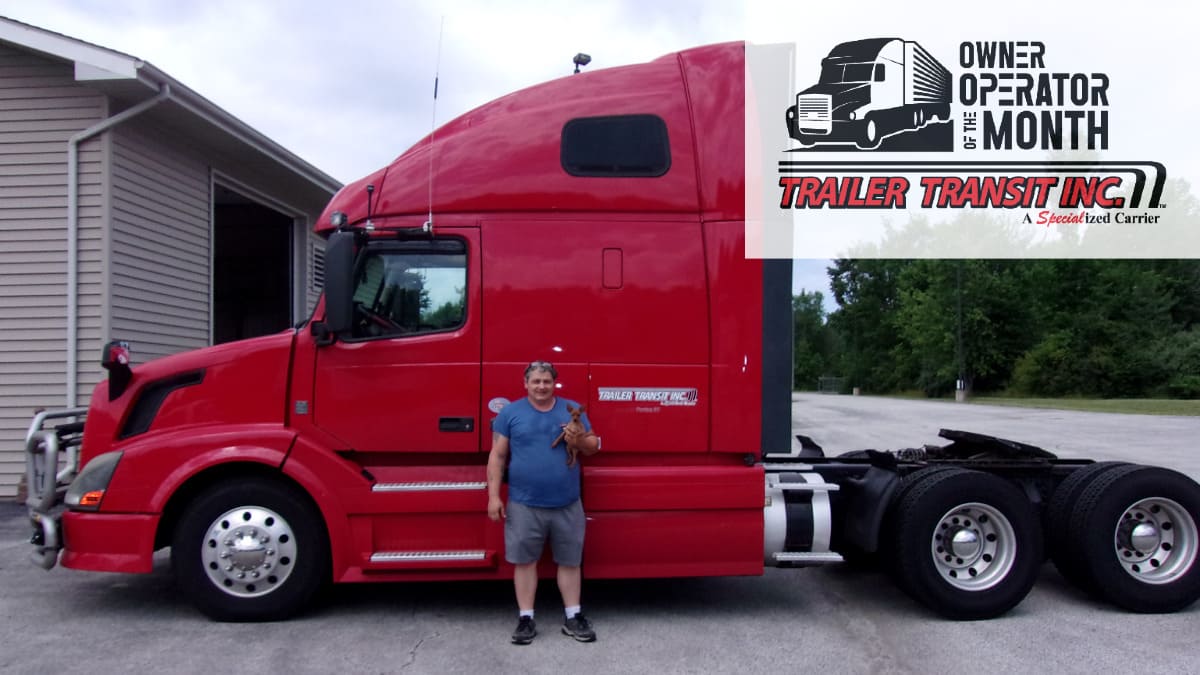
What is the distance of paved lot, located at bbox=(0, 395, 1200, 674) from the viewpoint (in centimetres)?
486

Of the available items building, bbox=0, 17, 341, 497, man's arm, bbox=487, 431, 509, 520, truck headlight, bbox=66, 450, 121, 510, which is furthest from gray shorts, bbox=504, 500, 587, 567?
building, bbox=0, 17, 341, 497

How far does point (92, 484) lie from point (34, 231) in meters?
5.29

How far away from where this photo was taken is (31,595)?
20.5 ft

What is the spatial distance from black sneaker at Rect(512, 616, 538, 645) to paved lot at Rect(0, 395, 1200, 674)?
7 centimetres

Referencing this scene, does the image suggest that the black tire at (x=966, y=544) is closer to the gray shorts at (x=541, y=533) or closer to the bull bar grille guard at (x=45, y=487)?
the gray shorts at (x=541, y=533)

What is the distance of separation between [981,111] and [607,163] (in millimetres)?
5237

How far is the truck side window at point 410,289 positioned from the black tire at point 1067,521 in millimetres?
4407

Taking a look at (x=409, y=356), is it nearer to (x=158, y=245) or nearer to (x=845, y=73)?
(x=845, y=73)

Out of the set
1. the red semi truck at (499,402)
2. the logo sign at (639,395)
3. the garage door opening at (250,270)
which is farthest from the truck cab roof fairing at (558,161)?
the garage door opening at (250,270)

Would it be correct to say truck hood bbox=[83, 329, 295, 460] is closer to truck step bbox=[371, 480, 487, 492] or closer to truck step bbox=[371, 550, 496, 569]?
truck step bbox=[371, 480, 487, 492]

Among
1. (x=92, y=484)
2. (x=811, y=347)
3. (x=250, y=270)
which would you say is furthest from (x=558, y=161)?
(x=811, y=347)

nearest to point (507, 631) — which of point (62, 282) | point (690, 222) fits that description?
point (690, 222)

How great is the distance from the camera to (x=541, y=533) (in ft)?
17.4

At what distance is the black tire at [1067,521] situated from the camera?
6.00 meters
